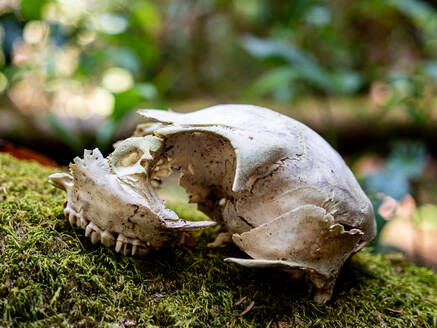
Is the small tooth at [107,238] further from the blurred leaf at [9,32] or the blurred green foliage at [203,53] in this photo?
the blurred leaf at [9,32]

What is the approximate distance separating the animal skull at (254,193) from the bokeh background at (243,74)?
0.91 metres

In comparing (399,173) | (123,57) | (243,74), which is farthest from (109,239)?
(243,74)

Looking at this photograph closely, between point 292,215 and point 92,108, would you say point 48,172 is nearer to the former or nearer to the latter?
point 292,215

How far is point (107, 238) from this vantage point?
112cm

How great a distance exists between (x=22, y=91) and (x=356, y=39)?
5287 mm

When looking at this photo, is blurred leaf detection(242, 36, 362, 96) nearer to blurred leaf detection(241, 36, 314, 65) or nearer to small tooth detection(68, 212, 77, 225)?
blurred leaf detection(241, 36, 314, 65)

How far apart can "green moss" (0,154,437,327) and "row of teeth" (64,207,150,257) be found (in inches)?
1.3

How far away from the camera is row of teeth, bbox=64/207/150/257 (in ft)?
3.66

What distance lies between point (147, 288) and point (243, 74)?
18.0 ft

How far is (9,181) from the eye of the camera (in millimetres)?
1435

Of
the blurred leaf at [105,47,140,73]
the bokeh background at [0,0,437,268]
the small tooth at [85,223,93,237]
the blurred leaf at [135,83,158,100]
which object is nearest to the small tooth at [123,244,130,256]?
the small tooth at [85,223,93,237]

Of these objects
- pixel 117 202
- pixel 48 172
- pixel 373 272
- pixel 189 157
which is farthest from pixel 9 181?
pixel 373 272

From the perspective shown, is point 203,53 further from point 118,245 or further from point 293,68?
point 118,245

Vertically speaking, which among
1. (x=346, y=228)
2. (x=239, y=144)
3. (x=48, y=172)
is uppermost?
(x=239, y=144)
